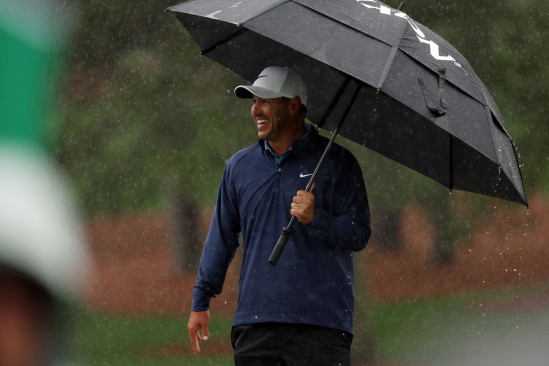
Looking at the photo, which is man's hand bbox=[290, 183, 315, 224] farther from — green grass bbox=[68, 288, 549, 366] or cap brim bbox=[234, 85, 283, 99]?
green grass bbox=[68, 288, 549, 366]

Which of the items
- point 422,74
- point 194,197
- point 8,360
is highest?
point 422,74

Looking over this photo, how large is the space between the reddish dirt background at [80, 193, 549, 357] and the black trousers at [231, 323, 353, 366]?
31.4 ft

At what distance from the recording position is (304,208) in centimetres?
485

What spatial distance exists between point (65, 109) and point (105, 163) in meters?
0.81

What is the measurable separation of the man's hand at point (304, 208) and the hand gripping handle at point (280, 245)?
3.6 inches

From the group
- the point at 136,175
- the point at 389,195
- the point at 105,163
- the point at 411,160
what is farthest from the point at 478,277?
the point at 411,160

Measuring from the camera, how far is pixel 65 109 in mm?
11844

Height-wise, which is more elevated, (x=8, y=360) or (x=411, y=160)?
(x=411, y=160)

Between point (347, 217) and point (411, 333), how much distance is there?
11222mm

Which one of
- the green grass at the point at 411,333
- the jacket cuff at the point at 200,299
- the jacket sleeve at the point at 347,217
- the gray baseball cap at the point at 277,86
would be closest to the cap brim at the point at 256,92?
the gray baseball cap at the point at 277,86

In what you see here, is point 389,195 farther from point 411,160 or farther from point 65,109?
point 411,160

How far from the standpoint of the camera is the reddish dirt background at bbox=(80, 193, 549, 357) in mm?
20000

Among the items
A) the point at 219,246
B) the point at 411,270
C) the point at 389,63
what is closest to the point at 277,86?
the point at 389,63

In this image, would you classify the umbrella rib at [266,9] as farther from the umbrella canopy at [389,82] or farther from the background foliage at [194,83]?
the background foliage at [194,83]
